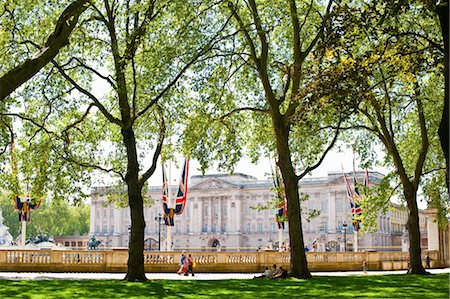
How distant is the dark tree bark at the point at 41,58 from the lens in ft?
40.3

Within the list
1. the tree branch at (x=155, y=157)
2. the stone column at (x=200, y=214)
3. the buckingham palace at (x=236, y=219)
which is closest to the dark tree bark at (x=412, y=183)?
the tree branch at (x=155, y=157)

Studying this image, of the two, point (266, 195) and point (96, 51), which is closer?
point (96, 51)

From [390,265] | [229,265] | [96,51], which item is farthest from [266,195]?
[96,51]

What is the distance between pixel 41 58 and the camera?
510 inches

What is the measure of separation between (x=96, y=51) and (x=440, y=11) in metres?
17.6

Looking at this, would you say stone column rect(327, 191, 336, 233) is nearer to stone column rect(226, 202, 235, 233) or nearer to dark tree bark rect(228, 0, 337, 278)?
stone column rect(226, 202, 235, 233)

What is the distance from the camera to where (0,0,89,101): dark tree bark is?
1228cm

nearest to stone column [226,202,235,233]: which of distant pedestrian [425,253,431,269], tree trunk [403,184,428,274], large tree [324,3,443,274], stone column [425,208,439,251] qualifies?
stone column [425,208,439,251]

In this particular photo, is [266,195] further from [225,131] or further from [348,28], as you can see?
[348,28]

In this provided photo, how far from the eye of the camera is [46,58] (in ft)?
43.1

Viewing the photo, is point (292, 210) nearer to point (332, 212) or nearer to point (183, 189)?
point (183, 189)

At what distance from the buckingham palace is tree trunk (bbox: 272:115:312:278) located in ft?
325

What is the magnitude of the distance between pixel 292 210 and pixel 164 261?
13351mm

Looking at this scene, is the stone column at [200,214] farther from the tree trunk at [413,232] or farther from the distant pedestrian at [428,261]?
the tree trunk at [413,232]
